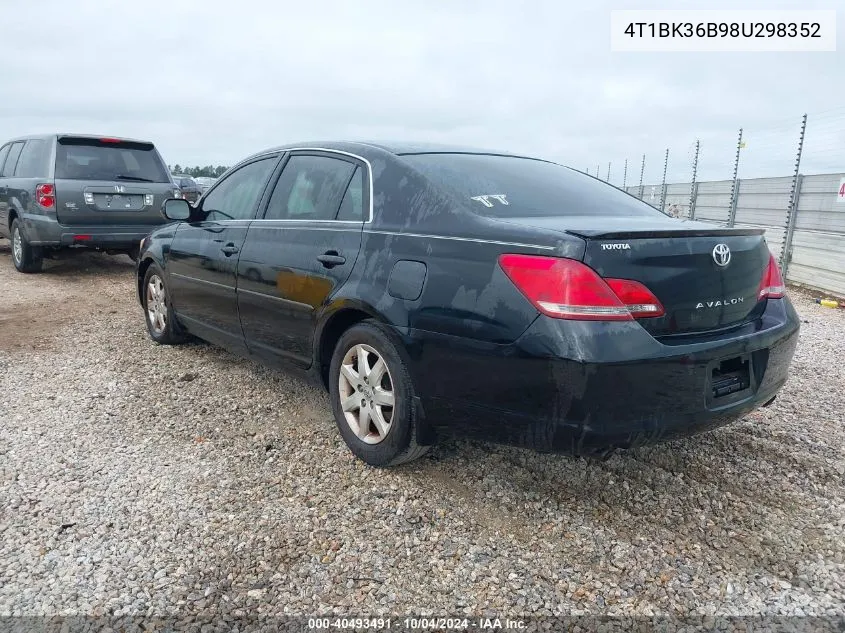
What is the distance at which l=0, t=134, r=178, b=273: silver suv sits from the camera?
813 centimetres

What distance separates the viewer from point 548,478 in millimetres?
3049

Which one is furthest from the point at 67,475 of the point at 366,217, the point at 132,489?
the point at 366,217

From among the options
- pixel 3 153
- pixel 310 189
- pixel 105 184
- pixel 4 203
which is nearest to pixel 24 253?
pixel 4 203

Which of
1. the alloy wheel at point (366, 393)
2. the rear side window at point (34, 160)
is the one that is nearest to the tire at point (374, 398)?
the alloy wheel at point (366, 393)

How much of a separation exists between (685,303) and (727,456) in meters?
1.29

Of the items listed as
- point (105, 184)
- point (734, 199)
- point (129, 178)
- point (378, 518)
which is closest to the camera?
point (378, 518)

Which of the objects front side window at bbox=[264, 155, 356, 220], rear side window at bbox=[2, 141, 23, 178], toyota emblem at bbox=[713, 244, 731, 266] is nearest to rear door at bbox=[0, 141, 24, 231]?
rear side window at bbox=[2, 141, 23, 178]

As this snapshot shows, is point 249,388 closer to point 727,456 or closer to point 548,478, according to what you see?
point 548,478

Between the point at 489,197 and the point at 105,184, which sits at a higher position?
the point at 489,197

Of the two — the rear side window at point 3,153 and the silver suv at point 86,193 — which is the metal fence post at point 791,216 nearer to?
the silver suv at point 86,193

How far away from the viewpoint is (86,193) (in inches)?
321

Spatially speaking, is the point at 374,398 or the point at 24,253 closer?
the point at 374,398

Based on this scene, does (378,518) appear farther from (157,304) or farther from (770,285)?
(157,304)

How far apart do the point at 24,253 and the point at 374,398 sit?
801 centimetres
